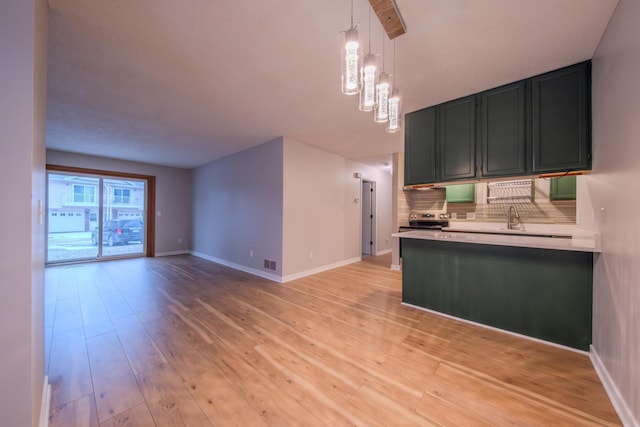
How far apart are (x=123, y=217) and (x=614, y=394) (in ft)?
28.0

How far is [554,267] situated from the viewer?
2129mm

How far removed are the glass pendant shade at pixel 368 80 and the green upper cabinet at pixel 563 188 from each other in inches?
144

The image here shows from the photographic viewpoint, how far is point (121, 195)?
6121mm

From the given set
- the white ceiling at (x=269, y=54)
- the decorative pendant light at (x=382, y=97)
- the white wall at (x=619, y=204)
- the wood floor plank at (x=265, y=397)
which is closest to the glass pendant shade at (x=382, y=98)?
the decorative pendant light at (x=382, y=97)

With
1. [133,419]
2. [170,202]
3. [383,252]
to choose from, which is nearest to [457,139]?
[133,419]

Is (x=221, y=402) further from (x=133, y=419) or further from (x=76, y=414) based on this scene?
(x=76, y=414)

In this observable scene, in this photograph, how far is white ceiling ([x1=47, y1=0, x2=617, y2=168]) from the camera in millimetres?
1568

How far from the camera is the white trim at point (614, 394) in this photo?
4.26 ft

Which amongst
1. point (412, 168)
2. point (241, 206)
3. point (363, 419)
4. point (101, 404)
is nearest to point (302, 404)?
point (363, 419)

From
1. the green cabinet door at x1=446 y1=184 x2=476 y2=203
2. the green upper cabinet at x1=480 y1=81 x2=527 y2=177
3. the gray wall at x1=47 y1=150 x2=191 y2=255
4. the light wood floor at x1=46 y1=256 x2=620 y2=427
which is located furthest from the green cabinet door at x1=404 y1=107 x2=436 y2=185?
the gray wall at x1=47 y1=150 x2=191 y2=255

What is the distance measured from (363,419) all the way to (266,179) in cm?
377

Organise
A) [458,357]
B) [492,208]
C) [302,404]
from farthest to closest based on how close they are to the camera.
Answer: [492,208]
[458,357]
[302,404]

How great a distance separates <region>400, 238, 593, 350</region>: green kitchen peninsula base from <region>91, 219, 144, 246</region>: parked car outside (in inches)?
275

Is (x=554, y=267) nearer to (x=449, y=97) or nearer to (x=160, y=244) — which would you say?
(x=449, y=97)
